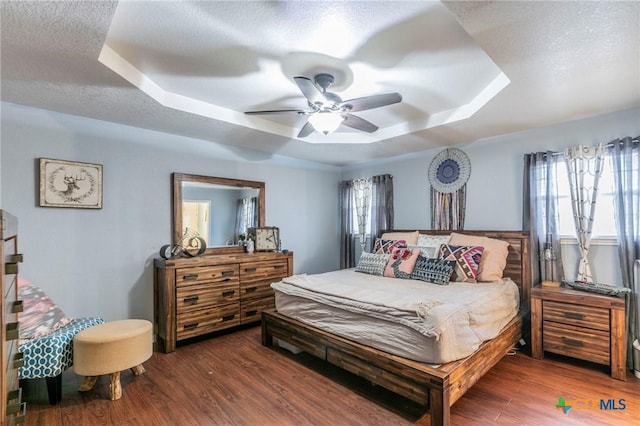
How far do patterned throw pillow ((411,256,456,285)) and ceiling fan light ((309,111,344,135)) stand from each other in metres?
1.83

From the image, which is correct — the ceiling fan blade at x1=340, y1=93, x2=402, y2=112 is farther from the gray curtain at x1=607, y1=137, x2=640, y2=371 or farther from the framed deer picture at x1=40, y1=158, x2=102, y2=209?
the framed deer picture at x1=40, y1=158, x2=102, y2=209

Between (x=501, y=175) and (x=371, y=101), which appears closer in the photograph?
(x=371, y=101)

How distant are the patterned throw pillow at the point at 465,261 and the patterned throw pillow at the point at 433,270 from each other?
107 millimetres

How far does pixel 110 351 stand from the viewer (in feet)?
7.30

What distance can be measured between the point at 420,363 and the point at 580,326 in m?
1.76

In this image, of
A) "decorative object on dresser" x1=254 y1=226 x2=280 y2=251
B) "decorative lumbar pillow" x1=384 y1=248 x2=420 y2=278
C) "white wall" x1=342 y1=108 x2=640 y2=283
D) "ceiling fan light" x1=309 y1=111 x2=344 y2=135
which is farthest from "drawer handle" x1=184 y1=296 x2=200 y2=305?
"white wall" x1=342 y1=108 x2=640 y2=283

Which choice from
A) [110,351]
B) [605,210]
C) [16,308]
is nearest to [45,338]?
[110,351]

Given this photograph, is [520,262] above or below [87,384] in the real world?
above

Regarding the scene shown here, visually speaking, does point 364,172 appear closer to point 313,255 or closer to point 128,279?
point 313,255

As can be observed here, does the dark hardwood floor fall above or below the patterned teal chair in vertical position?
below

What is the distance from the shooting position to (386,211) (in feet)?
Answer: 15.4

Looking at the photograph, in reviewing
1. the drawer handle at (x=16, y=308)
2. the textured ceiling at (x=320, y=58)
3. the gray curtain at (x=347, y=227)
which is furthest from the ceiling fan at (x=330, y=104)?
the gray curtain at (x=347, y=227)

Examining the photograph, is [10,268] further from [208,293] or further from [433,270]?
[433,270]

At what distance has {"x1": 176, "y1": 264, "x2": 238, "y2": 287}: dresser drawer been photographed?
10.4 ft
